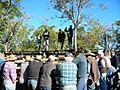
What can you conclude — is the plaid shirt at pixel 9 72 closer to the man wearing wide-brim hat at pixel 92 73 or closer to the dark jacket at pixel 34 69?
the dark jacket at pixel 34 69

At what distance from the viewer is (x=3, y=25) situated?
3984cm

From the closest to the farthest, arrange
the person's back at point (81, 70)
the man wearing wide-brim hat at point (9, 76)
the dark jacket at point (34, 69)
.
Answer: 1. the person's back at point (81, 70)
2. the man wearing wide-brim hat at point (9, 76)
3. the dark jacket at point (34, 69)

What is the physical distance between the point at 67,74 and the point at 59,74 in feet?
0.89

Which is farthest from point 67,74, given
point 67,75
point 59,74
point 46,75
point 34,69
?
point 34,69

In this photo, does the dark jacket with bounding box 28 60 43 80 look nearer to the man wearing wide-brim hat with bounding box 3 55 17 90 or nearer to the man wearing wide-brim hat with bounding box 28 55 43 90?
the man wearing wide-brim hat with bounding box 28 55 43 90

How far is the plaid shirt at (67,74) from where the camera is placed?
1143cm

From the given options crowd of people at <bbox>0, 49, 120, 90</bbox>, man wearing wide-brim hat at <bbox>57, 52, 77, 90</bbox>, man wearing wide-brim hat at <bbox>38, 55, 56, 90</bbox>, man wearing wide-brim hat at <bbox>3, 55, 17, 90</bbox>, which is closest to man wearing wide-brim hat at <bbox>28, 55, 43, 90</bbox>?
crowd of people at <bbox>0, 49, 120, 90</bbox>

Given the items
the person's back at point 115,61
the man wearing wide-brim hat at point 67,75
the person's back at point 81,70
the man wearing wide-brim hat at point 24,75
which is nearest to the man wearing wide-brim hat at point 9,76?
the man wearing wide-brim hat at point 24,75

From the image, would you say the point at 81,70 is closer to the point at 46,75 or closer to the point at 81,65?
the point at 81,65

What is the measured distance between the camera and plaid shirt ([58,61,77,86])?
11.4 metres

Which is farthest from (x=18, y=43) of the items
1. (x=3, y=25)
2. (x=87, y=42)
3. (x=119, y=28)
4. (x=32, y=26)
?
(x=3, y=25)

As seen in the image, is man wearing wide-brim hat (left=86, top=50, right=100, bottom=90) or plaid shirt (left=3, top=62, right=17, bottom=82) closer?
plaid shirt (left=3, top=62, right=17, bottom=82)

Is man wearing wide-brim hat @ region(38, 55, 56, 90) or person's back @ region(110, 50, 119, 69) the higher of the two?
person's back @ region(110, 50, 119, 69)

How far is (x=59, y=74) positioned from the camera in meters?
11.6
